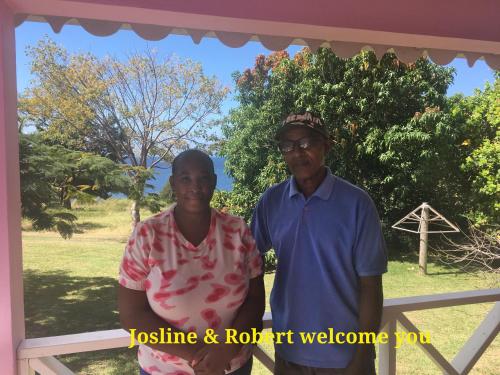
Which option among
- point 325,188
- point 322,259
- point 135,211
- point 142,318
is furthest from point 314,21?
point 135,211

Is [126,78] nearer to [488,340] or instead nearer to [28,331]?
[28,331]

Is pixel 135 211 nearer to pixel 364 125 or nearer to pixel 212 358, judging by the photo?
pixel 364 125

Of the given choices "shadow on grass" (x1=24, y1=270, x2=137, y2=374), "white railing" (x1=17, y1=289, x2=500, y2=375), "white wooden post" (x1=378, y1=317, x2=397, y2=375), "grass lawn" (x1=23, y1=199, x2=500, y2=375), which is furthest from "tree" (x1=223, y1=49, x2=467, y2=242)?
"white wooden post" (x1=378, y1=317, x2=397, y2=375)

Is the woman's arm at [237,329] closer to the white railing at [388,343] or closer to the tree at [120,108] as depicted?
the white railing at [388,343]

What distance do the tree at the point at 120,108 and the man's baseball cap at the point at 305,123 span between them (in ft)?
23.0

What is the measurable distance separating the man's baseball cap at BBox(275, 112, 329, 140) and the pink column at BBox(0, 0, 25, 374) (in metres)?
1.00

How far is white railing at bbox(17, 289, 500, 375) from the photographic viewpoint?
1.47 meters

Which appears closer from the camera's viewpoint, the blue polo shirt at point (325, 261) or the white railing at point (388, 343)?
the blue polo shirt at point (325, 261)

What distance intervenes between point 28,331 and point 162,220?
24.1 ft

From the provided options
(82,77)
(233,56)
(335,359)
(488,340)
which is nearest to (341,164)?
(233,56)

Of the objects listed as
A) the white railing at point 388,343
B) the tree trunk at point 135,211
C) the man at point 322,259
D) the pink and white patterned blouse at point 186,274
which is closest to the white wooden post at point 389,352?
the white railing at point 388,343

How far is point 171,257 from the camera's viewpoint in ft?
3.68

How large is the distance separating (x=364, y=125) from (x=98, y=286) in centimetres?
633

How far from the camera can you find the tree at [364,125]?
7.83m
